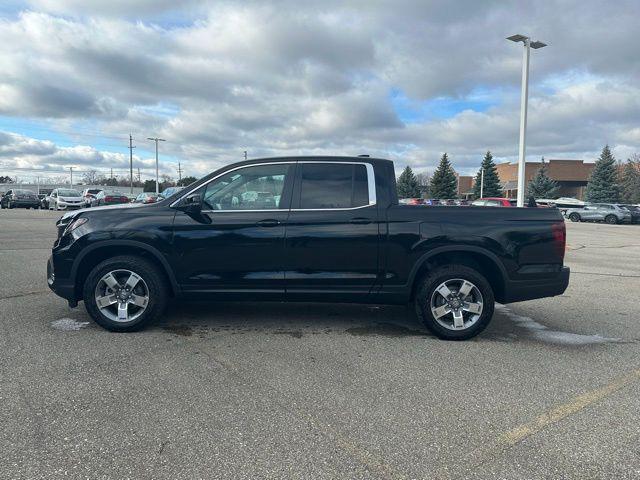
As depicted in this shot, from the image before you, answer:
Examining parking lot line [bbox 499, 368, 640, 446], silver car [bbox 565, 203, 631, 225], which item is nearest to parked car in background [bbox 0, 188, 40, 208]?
parking lot line [bbox 499, 368, 640, 446]

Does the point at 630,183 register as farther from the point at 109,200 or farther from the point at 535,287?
the point at 535,287

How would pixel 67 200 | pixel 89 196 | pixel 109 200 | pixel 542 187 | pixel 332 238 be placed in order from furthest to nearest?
pixel 542 187 < pixel 89 196 < pixel 67 200 < pixel 109 200 < pixel 332 238

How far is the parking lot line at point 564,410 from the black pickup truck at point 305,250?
1.28 m

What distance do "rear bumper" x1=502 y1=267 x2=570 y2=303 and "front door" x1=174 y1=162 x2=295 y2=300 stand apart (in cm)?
242

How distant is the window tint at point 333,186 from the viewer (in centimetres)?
512

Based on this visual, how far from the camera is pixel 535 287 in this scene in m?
5.14

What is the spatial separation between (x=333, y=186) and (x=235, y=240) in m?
1.18

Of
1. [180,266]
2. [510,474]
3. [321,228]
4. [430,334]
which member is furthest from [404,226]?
→ [510,474]

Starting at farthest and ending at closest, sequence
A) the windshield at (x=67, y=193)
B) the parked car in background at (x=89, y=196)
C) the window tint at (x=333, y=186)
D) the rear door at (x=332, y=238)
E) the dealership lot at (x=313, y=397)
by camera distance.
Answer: the parked car in background at (x=89, y=196) → the windshield at (x=67, y=193) → the window tint at (x=333, y=186) → the rear door at (x=332, y=238) → the dealership lot at (x=313, y=397)

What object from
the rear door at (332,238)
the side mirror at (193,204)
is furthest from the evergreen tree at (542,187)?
the side mirror at (193,204)

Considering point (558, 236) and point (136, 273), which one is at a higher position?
point (558, 236)

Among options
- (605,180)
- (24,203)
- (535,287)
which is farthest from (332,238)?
(605,180)

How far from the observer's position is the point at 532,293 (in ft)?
16.9

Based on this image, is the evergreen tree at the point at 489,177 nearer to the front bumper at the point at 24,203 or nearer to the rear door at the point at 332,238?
the front bumper at the point at 24,203
